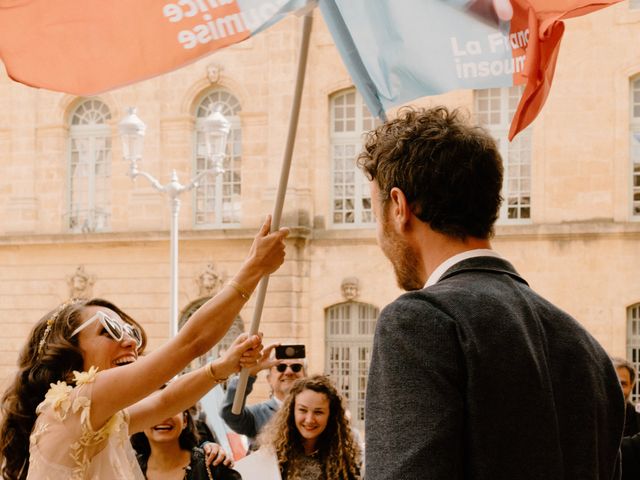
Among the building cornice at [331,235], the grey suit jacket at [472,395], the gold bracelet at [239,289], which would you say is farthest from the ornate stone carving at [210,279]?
the grey suit jacket at [472,395]

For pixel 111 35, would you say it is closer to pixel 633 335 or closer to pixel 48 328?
pixel 48 328

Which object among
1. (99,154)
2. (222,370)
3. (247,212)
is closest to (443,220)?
(222,370)

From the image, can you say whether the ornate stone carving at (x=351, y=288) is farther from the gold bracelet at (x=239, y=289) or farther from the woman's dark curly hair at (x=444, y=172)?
the woman's dark curly hair at (x=444, y=172)

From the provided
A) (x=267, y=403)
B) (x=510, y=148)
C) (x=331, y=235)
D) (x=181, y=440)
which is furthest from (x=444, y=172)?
(x=510, y=148)

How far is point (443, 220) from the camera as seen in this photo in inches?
79.8

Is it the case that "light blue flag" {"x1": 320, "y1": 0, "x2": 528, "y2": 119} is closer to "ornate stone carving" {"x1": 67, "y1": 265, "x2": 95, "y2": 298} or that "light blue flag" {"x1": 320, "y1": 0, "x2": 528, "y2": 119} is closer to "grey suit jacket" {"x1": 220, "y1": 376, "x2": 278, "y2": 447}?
"grey suit jacket" {"x1": 220, "y1": 376, "x2": 278, "y2": 447}

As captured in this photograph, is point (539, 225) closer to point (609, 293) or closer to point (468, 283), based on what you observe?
point (609, 293)

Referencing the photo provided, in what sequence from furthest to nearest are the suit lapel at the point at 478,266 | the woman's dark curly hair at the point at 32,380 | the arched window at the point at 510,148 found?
1. the arched window at the point at 510,148
2. the woman's dark curly hair at the point at 32,380
3. the suit lapel at the point at 478,266

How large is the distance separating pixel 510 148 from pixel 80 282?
32.6ft

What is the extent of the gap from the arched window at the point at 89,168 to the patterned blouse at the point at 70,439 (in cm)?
2076

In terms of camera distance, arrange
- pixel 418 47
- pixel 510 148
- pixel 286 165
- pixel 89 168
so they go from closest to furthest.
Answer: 1. pixel 286 165
2. pixel 418 47
3. pixel 510 148
4. pixel 89 168

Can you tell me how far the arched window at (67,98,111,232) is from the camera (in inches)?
934

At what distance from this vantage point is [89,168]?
78.7 ft

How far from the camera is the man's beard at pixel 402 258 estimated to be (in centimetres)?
208
